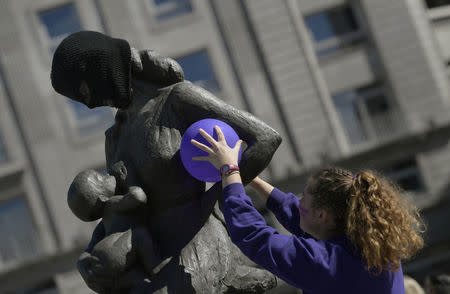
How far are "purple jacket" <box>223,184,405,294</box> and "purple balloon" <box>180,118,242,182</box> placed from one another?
227mm

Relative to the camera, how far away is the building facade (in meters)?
17.6

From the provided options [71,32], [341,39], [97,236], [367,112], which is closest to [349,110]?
[367,112]

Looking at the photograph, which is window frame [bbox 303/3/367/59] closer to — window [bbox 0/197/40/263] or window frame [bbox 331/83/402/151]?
window frame [bbox 331/83/402/151]

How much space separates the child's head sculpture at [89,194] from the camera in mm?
2625

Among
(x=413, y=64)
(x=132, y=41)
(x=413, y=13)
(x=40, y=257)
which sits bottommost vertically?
(x=40, y=257)

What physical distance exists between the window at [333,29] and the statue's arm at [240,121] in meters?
16.4

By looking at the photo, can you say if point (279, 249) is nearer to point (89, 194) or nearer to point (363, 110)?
point (89, 194)

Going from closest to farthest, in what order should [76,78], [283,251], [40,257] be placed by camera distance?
[283,251] < [76,78] < [40,257]

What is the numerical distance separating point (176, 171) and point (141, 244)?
0.37 metres

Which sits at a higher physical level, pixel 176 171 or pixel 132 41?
pixel 132 41

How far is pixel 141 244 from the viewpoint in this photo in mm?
2549

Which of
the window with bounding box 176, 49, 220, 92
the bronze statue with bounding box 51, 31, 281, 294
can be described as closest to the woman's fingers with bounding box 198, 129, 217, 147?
the bronze statue with bounding box 51, 31, 281, 294

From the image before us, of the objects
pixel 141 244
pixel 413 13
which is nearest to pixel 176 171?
pixel 141 244

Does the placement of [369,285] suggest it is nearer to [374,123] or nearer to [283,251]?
[283,251]
